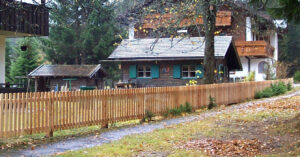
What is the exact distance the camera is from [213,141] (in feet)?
30.8

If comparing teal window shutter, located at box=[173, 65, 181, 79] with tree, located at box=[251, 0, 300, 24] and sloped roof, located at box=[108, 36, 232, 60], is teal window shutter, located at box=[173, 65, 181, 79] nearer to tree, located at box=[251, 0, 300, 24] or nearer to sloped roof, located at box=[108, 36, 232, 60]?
sloped roof, located at box=[108, 36, 232, 60]

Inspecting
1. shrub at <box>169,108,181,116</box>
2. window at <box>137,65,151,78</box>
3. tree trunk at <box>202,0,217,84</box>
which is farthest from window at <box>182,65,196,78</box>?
shrub at <box>169,108,181,116</box>

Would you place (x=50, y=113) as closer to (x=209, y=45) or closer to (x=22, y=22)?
(x=22, y=22)

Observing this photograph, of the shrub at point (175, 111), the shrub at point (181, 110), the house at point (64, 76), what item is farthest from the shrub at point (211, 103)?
the house at point (64, 76)

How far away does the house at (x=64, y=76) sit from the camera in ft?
109

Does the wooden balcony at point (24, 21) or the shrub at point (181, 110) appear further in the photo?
the wooden balcony at point (24, 21)

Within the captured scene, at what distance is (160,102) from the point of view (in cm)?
1520

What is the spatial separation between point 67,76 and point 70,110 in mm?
23045

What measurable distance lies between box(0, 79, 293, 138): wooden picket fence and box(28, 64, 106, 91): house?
17.7 metres

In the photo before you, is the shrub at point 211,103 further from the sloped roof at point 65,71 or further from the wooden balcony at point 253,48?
the wooden balcony at point 253,48

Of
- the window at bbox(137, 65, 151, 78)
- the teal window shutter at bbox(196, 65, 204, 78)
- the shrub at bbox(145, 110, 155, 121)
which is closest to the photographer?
the shrub at bbox(145, 110, 155, 121)

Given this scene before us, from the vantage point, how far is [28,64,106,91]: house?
33.3 metres

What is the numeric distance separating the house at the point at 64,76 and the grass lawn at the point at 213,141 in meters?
22.3

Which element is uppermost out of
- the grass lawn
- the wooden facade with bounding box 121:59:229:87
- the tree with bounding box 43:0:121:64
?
the tree with bounding box 43:0:121:64
